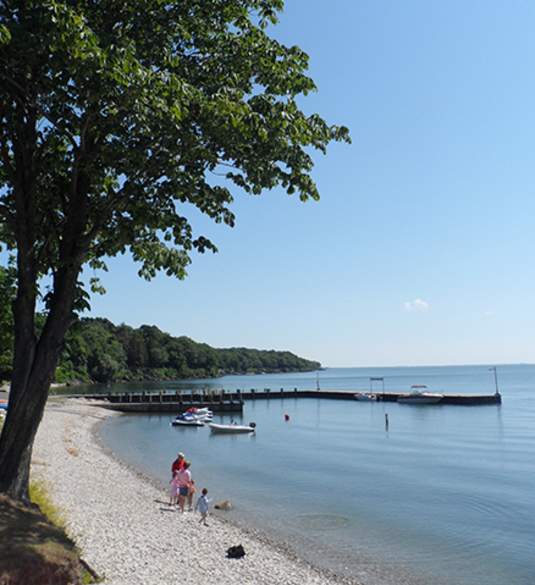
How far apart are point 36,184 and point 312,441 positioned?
4138cm

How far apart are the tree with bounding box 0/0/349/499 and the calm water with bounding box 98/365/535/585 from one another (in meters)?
11.1

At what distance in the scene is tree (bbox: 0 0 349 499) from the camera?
8773mm

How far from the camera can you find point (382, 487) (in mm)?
28156

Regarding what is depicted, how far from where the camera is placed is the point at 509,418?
6525 centimetres

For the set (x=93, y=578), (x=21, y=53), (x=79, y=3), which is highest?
(x=79, y=3)

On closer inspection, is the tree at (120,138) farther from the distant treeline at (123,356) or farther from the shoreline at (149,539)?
the distant treeline at (123,356)

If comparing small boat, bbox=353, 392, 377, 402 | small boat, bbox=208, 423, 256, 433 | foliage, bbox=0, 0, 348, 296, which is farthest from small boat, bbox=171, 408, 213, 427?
foliage, bbox=0, 0, 348, 296

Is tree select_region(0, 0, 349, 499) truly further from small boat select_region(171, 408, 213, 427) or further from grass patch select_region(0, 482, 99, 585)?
small boat select_region(171, 408, 213, 427)

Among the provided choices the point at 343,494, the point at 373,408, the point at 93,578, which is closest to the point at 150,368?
the point at 373,408

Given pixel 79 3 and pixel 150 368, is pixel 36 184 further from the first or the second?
pixel 150 368

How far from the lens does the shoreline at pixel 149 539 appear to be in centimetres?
1200

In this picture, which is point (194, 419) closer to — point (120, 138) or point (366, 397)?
point (366, 397)

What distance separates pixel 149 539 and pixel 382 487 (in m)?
16.5

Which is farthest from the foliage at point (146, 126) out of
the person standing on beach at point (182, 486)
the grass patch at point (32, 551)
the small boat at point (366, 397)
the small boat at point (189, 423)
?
the small boat at point (366, 397)
